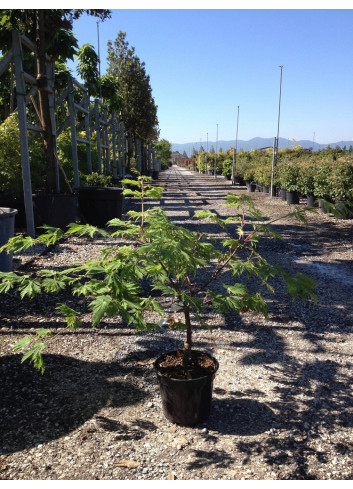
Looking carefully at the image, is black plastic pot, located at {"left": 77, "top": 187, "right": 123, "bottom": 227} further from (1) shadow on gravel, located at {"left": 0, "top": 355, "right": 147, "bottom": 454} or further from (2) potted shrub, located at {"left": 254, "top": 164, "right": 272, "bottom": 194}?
(2) potted shrub, located at {"left": 254, "top": 164, "right": 272, "bottom": 194}

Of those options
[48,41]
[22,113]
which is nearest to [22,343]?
[22,113]

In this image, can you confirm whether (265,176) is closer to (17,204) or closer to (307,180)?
(307,180)

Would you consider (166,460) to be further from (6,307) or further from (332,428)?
(6,307)

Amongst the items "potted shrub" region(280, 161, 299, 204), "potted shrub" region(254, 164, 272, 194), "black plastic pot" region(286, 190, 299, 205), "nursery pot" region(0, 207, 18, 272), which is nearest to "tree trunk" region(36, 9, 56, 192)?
"nursery pot" region(0, 207, 18, 272)

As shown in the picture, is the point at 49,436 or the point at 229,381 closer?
the point at 49,436

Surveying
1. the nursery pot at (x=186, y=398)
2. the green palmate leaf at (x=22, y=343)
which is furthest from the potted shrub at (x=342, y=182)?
the green palmate leaf at (x=22, y=343)

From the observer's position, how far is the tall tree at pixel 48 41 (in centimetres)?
768

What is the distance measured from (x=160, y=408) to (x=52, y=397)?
0.75 metres

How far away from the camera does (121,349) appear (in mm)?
3273

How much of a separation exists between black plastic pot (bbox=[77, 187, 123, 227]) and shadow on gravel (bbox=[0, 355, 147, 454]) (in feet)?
19.8

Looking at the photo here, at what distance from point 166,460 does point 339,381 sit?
151 centimetres

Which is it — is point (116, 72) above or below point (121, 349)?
above

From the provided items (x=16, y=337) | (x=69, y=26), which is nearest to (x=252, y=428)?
(x=16, y=337)

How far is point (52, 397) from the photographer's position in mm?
2592
